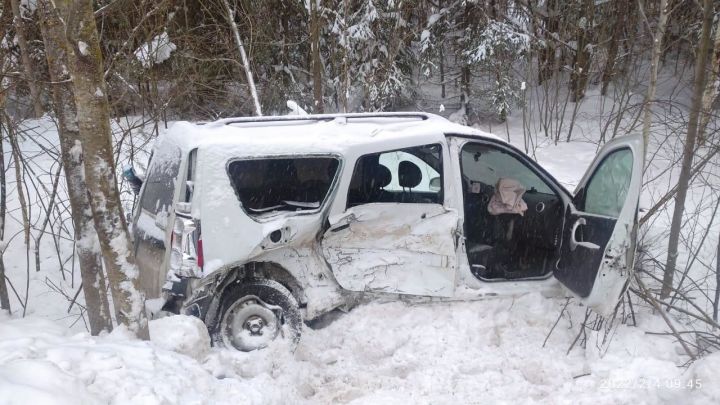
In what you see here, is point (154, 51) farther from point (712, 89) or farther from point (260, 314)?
point (712, 89)

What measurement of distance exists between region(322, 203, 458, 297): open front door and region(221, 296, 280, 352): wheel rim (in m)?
0.65

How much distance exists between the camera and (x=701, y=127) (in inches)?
176

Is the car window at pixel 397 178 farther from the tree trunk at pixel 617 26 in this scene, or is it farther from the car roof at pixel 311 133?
the tree trunk at pixel 617 26

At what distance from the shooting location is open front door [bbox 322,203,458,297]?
4180 millimetres

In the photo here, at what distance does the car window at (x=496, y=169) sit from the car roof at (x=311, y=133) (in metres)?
0.52

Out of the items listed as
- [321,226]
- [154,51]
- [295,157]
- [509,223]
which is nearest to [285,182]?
[295,157]

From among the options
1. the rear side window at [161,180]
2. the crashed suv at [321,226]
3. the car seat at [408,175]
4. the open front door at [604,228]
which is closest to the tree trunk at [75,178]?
the crashed suv at [321,226]

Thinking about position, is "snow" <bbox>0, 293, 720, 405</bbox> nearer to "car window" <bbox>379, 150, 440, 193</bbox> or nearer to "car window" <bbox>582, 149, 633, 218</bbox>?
"car window" <bbox>582, 149, 633, 218</bbox>

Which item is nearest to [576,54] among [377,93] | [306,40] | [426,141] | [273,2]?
[377,93]

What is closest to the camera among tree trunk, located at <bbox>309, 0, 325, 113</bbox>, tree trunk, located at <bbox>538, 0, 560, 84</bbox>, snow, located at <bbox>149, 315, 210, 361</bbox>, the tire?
snow, located at <bbox>149, 315, 210, 361</bbox>

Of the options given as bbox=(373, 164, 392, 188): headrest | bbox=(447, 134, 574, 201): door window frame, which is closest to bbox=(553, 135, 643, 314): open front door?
bbox=(447, 134, 574, 201): door window frame

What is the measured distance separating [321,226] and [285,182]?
0.53 meters

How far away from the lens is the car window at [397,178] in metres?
4.79

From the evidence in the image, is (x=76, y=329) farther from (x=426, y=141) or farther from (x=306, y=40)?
(x=306, y=40)
